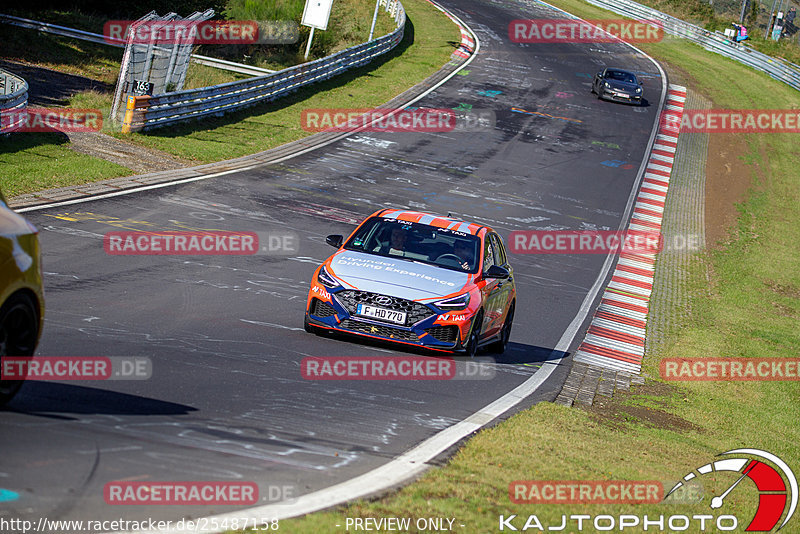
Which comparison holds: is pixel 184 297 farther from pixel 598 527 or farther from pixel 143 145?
pixel 143 145

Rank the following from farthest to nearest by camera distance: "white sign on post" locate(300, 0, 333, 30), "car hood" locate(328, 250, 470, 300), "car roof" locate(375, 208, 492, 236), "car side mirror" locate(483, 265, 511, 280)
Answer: "white sign on post" locate(300, 0, 333, 30), "car roof" locate(375, 208, 492, 236), "car side mirror" locate(483, 265, 511, 280), "car hood" locate(328, 250, 470, 300)

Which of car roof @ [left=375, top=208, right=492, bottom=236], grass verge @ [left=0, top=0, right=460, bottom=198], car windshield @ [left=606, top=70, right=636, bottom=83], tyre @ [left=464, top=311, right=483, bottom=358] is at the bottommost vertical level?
grass verge @ [left=0, top=0, right=460, bottom=198]

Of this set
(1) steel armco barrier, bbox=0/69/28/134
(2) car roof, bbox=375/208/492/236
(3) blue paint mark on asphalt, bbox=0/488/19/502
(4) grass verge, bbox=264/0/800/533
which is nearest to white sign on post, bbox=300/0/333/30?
(1) steel armco barrier, bbox=0/69/28/134

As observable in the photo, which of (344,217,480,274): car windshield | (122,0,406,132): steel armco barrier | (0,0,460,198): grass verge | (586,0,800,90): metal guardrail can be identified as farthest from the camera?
(586,0,800,90): metal guardrail

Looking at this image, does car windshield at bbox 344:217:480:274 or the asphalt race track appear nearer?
the asphalt race track

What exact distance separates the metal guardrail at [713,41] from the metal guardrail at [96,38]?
32961 millimetres

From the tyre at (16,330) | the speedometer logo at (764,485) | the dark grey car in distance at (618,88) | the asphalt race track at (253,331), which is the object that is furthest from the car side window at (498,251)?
the dark grey car in distance at (618,88)

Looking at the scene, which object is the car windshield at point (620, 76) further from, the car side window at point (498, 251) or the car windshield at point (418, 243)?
the car windshield at point (418, 243)

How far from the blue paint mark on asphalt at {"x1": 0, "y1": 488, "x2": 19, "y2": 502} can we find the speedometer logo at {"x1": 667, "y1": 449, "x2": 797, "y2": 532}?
495cm

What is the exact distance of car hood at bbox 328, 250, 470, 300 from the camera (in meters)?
11.1

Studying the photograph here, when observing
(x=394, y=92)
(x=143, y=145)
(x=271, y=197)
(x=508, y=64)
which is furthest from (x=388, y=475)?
(x=508, y=64)

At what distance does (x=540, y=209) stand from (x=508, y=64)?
23758 millimetres

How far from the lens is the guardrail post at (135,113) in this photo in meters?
25.7

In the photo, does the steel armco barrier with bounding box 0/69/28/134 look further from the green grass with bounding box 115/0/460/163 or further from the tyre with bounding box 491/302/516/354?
the tyre with bounding box 491/302/516/354
